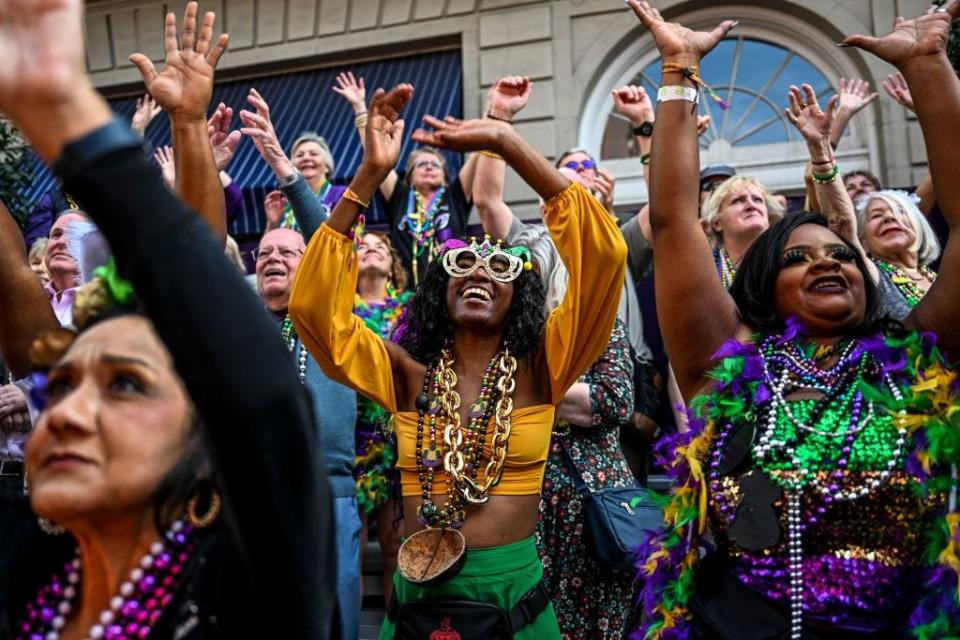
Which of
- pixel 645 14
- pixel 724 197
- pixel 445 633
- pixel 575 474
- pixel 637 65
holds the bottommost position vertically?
pixel 445 633

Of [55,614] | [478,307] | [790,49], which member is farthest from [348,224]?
[790,49]

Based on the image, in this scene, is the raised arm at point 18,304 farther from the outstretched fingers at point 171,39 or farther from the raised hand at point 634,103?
the raised hand at point 634,103

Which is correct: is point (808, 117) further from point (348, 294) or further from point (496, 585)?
point (496, 585)

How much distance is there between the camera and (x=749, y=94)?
31.3 ft

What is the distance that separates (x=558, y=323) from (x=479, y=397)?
36 cm

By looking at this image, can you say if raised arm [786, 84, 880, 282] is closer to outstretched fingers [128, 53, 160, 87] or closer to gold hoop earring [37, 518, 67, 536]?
outstretched fingers [128, 53, 160, 87]

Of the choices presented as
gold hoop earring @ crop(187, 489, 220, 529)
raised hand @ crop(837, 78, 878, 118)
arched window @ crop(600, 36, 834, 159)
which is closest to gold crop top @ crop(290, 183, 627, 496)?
gold hoop earring @ crop(187, 489, 220, 529)

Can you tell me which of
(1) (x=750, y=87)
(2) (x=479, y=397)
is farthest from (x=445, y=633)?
(1) (x=750, y=87)

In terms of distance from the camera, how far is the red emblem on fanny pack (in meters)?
2.93

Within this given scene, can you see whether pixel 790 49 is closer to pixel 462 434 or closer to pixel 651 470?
pixel 651 470

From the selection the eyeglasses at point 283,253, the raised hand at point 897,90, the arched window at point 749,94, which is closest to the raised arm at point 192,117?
the eyeglasses at point 283,253

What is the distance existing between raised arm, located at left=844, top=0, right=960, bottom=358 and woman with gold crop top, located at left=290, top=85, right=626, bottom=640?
0.95 meters

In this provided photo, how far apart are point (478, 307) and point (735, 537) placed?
1.24 meters

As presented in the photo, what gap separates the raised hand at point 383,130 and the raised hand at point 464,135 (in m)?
0.26
